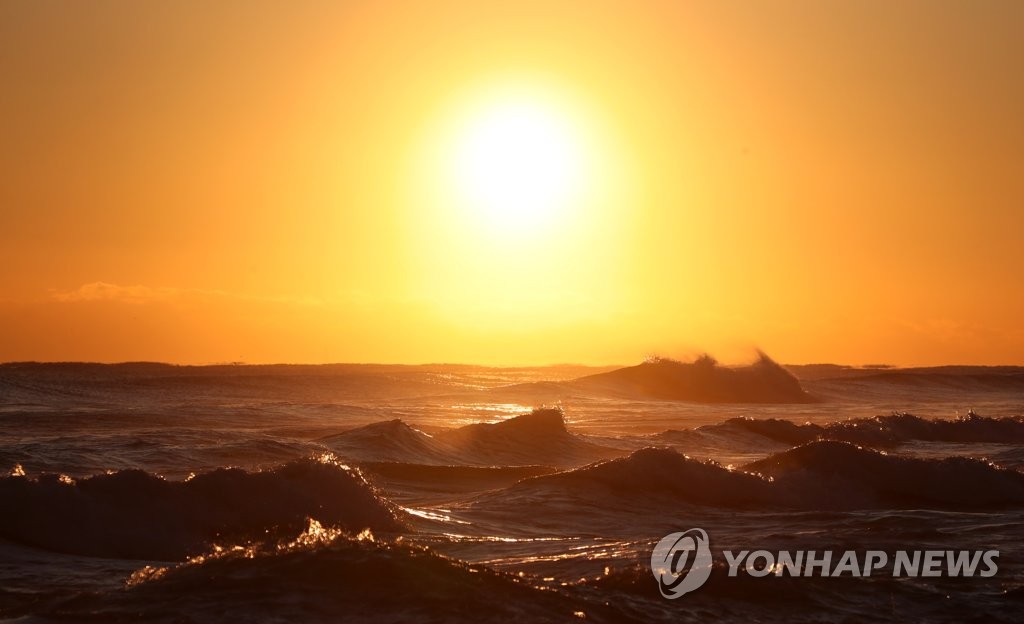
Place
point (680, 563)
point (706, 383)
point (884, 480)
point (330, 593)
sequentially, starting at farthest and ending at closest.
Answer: point (706, 383) → point (884, 480) → point (680, 563) → point (330, 593)

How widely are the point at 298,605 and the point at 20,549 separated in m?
3.53

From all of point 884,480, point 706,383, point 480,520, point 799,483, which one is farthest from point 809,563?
point 706,383

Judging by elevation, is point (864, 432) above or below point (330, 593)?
above

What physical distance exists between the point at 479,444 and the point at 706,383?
34591mm

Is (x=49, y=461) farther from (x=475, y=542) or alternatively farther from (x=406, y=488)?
(x=475, y=542)

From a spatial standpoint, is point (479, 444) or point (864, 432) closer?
point (479, 444)

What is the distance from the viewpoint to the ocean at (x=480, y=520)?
7699 millimetres

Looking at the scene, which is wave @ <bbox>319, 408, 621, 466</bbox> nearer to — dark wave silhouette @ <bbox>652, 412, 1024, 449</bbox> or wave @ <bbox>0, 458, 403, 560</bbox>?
dark wave silhouette @ <bbox>652, 412, 1024, 449</bbox>

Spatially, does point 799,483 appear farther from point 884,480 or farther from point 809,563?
point 809,563

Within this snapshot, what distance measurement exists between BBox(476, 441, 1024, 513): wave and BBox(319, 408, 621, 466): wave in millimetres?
4631

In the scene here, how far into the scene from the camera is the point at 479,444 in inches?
863

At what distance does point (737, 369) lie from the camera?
5500cm

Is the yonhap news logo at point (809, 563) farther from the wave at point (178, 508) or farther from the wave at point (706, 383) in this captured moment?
the wave at point (706, 383)

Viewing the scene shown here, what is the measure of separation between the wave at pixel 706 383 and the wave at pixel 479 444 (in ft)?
90.3
